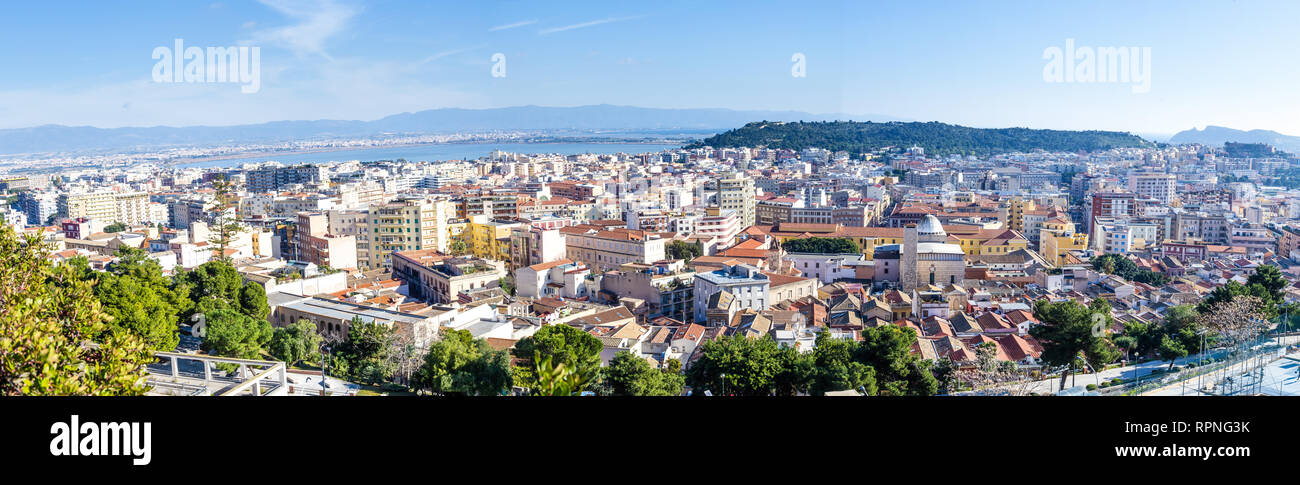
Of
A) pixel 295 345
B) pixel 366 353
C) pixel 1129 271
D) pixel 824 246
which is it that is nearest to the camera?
pixel 295 345

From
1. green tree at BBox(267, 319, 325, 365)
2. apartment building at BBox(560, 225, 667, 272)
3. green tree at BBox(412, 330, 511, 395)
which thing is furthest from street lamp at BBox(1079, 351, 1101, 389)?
apartment building at BBox(560, 225, 667, 272)

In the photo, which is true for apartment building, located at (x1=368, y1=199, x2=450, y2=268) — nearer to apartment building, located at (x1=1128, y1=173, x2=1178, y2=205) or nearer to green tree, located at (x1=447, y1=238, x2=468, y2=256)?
green tree, located at (x1=447, y1=238, x2=468, y2=256)

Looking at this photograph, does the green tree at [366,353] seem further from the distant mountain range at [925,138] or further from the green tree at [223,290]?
the distant mountain range at [925,138]

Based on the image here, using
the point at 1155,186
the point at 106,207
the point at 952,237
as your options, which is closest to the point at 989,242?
the point at 952,237

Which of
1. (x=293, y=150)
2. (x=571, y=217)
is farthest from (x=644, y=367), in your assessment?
(x=293, y=150)

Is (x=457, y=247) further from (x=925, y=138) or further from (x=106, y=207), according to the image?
(x=925, y=138)
